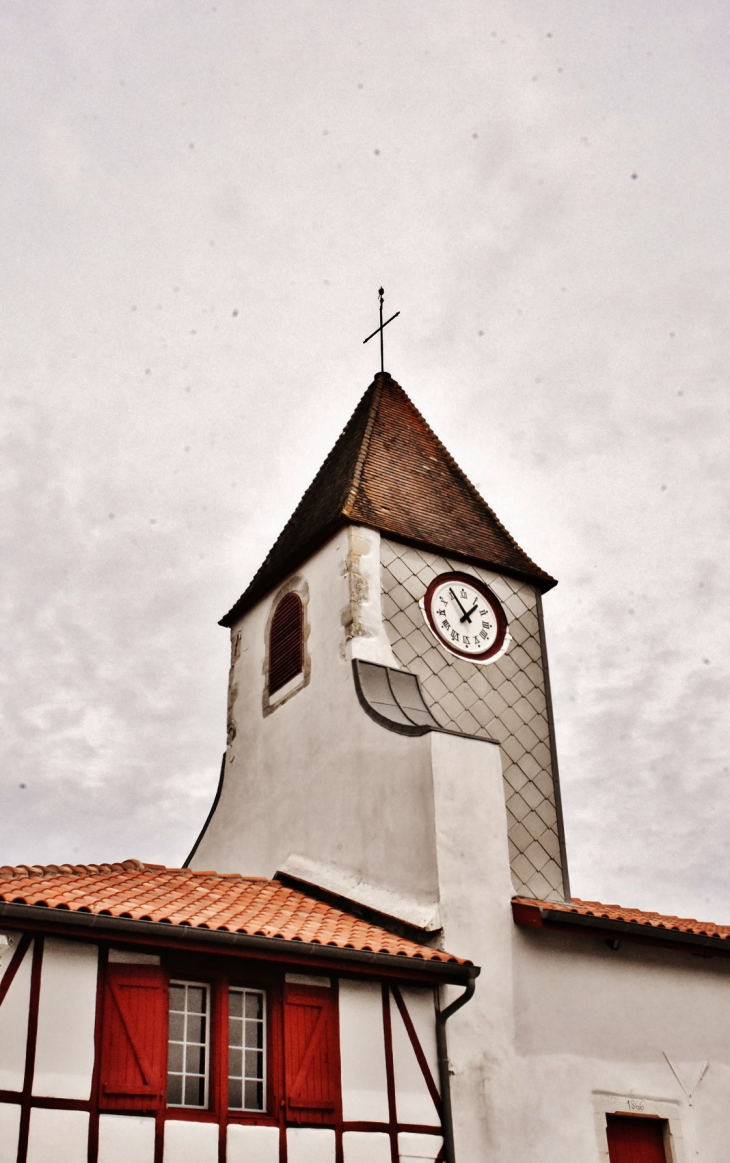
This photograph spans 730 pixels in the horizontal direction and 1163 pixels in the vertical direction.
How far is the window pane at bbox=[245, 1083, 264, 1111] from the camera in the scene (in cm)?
940

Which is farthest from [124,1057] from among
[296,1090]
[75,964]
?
[296,1090]

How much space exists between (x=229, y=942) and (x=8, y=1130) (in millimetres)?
2079

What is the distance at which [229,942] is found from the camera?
9.30 m


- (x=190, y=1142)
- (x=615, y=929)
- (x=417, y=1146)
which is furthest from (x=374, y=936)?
(x=615, y=929)

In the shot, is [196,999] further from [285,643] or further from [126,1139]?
[285,643]

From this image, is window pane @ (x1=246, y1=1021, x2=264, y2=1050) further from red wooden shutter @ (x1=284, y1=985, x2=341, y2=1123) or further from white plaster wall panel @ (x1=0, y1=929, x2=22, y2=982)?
white plaster wall panel @ (x1=0, y1=929, x2=22, y2=982)

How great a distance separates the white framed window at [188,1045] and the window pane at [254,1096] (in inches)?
15.5

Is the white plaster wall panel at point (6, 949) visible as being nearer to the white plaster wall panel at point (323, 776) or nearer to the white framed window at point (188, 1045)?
the white framed window at point (188, 1045)

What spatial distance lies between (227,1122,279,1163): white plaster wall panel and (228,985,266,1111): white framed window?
24cm

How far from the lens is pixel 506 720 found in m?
14.3

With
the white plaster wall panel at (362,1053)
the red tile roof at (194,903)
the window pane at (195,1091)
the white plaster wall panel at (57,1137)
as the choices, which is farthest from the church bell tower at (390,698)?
the white plaster wall panel at (57,1137)

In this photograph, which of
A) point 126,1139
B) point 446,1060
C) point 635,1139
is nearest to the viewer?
point 126,1139

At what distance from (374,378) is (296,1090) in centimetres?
1136

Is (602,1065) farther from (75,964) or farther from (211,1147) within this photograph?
(75,964)
